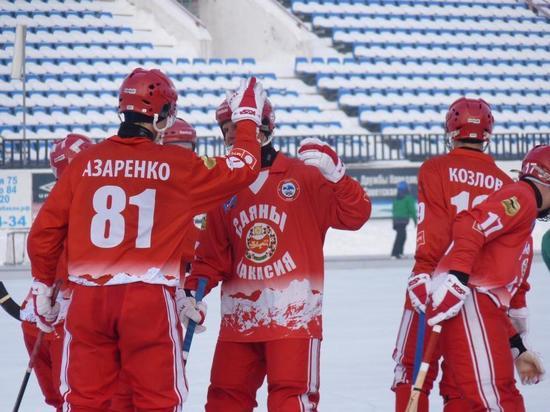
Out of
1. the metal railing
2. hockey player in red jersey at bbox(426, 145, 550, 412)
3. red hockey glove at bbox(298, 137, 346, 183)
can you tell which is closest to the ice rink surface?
hockey player in red jersey at bbox(426, 145, 550, 412)

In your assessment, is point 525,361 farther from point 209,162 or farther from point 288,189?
point 209,162

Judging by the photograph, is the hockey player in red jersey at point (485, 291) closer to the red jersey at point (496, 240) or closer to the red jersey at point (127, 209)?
the red jersey at point (496, 240)

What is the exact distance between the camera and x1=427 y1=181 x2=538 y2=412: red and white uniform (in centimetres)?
512

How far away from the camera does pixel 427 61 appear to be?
29250 mm

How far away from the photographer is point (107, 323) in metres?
4.74

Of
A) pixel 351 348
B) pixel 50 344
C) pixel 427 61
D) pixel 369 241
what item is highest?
pixel 427 61

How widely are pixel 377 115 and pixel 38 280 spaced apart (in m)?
21.8

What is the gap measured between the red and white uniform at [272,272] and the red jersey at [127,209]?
0.51 m

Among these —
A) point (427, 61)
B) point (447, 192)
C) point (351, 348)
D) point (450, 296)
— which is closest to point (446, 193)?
point (447, 192)

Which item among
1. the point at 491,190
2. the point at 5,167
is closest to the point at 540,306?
the point at 491,190

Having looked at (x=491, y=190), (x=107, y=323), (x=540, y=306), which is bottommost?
(x=540, y=306)

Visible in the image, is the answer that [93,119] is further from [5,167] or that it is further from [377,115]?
[377,115]

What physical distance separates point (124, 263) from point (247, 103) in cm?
91

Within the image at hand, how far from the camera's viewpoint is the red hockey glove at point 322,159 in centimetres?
525
